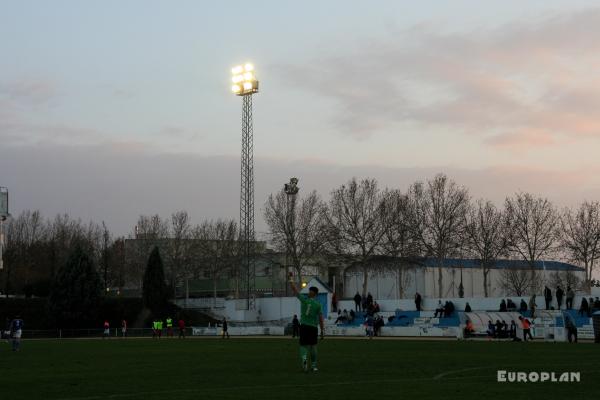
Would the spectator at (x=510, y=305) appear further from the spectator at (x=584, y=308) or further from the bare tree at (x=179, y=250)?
the bare tree at (x=179, y=250)

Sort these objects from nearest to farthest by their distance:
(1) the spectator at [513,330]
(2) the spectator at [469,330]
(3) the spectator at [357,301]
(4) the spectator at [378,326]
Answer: (1) the spectator at [513,330]
(2) the spectator at [469,330]
(4) the spectator at [378,326]
(3) the spectator at [357,301]

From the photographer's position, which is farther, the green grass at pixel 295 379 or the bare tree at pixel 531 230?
the bare tree at pixel 531 230

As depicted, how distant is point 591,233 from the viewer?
8831 cm

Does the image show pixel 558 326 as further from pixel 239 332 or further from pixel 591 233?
pixel 591 233

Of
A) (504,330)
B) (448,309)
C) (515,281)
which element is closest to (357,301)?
(448,309)

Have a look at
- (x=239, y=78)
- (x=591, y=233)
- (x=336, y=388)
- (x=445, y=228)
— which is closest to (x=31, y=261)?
(x=239, y=78)

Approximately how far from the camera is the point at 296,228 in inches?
3885

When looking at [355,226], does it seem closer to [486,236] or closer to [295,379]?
[486,236]

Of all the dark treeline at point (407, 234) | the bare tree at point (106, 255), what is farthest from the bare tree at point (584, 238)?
the bare tree at point (106, 255)

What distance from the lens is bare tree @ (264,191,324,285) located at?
97125mm

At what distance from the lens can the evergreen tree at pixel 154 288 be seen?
91.6m

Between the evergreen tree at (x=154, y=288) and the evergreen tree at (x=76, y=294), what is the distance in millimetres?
5994

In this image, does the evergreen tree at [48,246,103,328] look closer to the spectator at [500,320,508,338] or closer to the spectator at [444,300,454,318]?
the spectator at [444,300,454,318]

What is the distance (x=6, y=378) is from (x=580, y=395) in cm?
1360
